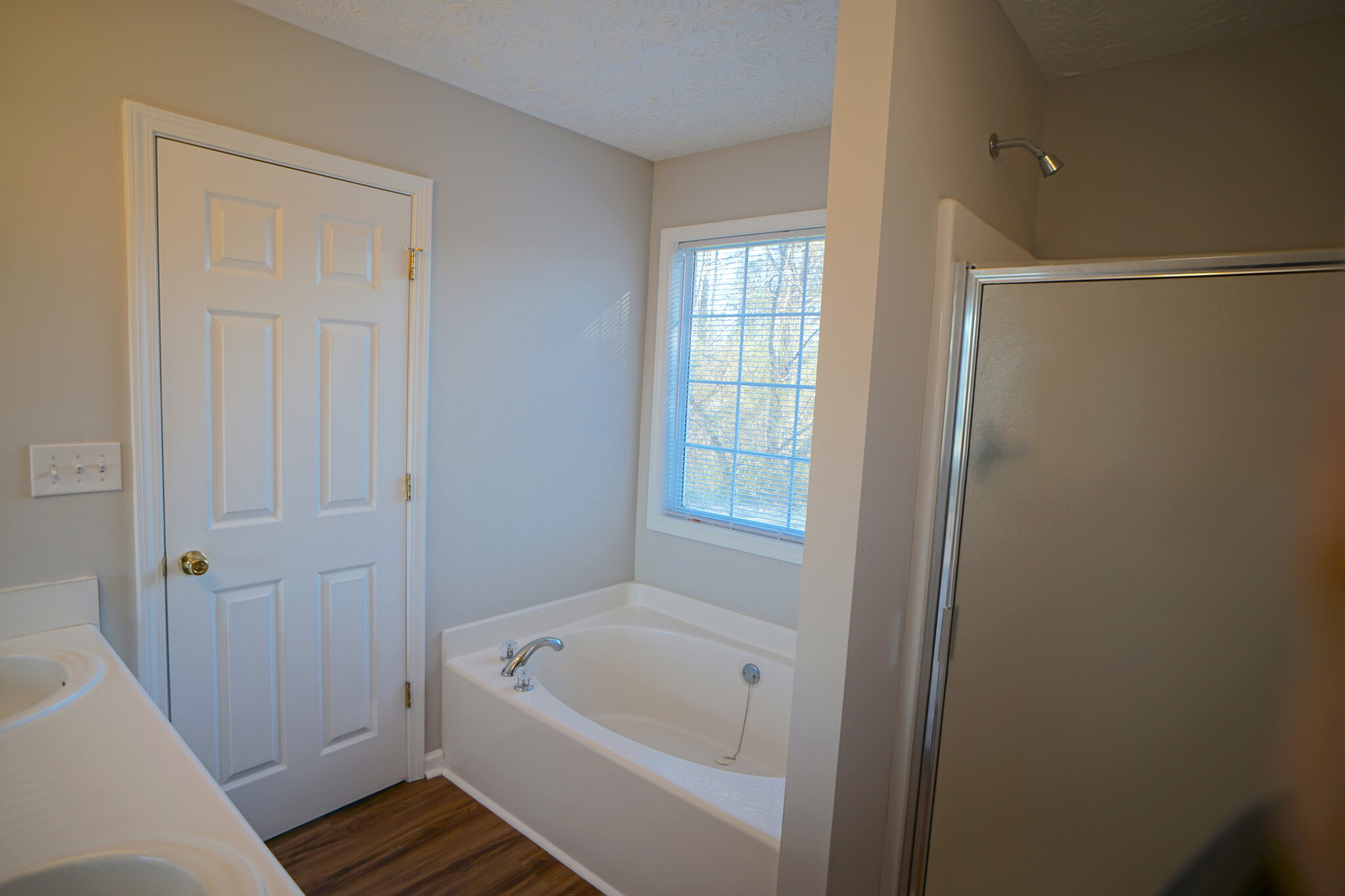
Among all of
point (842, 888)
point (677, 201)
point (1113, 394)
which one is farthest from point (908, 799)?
point (677, 201)

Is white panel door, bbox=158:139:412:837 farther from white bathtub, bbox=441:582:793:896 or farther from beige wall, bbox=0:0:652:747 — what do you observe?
white bathtub, bbox=441:582:793:896

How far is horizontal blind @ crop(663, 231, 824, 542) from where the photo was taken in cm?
256

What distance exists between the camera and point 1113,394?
1.34 meters

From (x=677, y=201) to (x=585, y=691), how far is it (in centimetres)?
202

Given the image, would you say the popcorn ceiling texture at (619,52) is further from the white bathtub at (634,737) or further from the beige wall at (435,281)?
the white bathtub at (634,737)

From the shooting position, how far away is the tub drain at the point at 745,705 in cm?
254

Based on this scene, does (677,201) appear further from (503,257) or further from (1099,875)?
(1099,875)

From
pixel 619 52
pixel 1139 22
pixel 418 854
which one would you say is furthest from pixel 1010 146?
pixel 418 854

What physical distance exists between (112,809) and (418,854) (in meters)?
1.34

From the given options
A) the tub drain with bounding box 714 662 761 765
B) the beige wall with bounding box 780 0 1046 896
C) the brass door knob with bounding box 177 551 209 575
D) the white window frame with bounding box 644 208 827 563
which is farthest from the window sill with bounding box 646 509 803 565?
the brass door knob with bounding box 177 551 209 575

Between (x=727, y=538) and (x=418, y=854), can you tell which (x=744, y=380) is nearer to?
(x=727, y=538)

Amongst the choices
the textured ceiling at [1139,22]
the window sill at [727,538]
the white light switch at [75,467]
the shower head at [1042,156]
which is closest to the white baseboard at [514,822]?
the window sill at [727,538]

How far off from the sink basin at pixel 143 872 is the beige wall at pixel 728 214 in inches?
77.4

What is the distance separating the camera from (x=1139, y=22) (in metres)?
1.69
